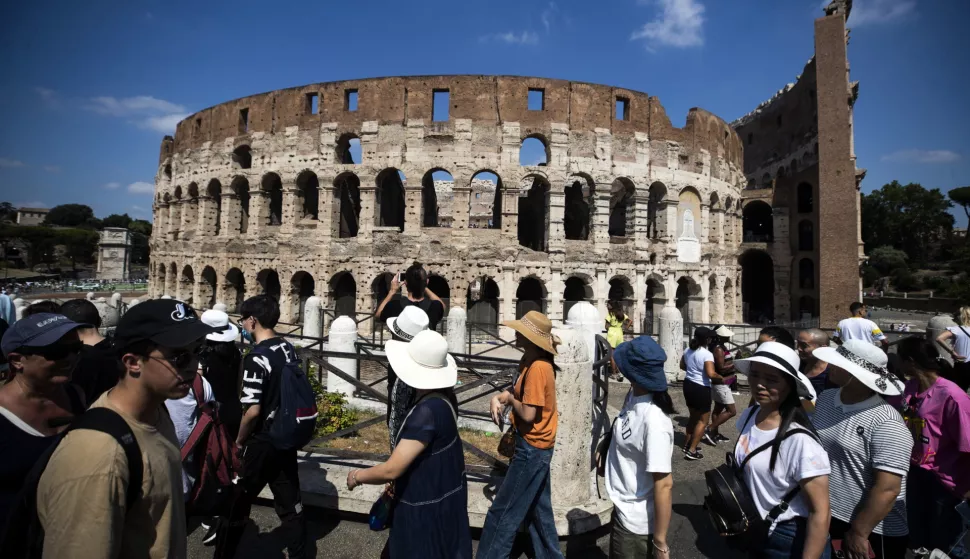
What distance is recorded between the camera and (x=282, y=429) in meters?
3.36

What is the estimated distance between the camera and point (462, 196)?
57.4 feet

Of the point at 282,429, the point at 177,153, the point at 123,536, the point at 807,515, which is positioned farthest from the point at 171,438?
the point at 177,153

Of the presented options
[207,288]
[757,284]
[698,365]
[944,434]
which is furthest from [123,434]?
[757,284]

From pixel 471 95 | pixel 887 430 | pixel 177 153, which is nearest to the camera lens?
pixel 887 430

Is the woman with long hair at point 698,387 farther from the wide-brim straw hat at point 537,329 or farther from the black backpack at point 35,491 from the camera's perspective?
the black backpack at point 35,491

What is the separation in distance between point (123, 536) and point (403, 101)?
18.1 meters

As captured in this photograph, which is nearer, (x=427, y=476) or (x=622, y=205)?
(x=427, y=476)

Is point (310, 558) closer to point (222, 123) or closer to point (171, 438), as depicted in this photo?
point (171, 438)

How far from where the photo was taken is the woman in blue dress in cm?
246

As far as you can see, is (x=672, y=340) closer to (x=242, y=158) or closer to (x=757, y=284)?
(x=242, y=158)

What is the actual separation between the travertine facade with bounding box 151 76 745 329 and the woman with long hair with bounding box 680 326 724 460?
1009cm

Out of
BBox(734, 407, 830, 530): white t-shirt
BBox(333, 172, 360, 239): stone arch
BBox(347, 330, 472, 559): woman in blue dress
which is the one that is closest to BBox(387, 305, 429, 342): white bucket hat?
BBox(347, 330, 472, 559): woman in blue dress

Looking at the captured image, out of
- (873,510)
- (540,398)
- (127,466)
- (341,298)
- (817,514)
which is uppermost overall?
(341,298)

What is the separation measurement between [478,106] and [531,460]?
54.0ft
